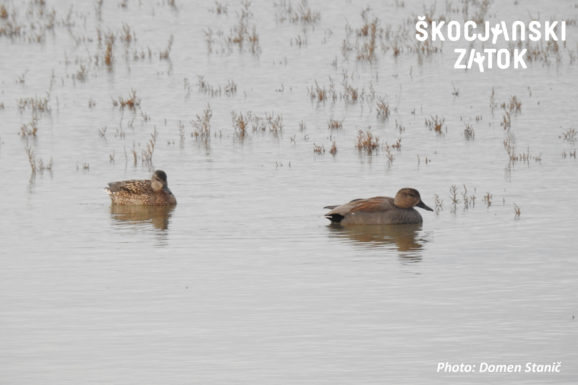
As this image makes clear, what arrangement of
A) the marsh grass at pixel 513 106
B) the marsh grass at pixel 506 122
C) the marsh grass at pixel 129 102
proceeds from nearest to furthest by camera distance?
the marsh grass at pixel 506 122, the marsh grass at pixel 513 106, the marsh grass at pixel 129 102

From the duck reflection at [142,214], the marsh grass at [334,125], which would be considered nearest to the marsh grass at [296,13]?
the marsh grass at [334,125]

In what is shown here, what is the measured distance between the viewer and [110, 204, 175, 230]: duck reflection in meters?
14.7

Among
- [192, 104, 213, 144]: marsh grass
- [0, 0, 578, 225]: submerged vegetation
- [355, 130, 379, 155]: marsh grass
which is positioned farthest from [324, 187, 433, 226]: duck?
[192, 104, 213, 144]: marsh grass

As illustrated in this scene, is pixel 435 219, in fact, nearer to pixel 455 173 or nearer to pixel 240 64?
pixel 455 173

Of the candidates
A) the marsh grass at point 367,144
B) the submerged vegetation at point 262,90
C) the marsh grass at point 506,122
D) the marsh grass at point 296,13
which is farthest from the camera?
the marsh grass at point 296,13

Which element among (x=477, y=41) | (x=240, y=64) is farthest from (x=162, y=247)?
(x=477, y=41)

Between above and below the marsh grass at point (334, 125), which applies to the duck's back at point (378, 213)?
below

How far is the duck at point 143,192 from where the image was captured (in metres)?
15.6

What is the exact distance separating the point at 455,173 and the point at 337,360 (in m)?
8.90

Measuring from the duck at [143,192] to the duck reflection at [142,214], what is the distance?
7cm

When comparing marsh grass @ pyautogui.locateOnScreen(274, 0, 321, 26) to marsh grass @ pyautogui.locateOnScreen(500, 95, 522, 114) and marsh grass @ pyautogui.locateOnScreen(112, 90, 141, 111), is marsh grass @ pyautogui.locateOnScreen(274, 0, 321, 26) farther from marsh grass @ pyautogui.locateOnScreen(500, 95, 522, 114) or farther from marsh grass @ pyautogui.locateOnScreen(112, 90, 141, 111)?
marsh grass @ pyautogui.locateOnScreen(500, 95, 522, 114)

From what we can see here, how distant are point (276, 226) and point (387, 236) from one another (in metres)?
1.10

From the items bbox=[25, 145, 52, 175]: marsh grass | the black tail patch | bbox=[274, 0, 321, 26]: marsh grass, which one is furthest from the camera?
bbox=[274, 0, 321, 26]: marsh grass

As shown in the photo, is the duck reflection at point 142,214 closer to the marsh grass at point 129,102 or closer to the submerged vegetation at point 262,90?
the submerged vegetation at point 262,90
